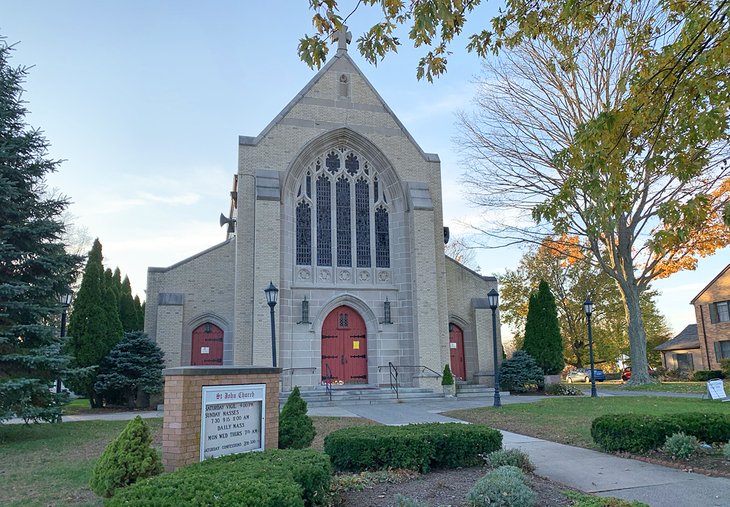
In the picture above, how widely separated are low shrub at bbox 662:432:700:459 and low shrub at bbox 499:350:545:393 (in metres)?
16.7

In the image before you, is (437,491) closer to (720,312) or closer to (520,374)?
(520,374)

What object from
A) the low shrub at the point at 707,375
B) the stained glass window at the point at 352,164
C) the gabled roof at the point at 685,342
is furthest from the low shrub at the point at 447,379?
the gabled roof at the point at 685,342

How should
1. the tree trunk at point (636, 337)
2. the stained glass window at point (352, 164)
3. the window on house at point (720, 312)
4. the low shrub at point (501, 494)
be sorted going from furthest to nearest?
the window on house at point (720, 312)
the tree trunk at point (636, 337)
the stained glass window at point (352, 164)
the low shrub at point (501, 494)

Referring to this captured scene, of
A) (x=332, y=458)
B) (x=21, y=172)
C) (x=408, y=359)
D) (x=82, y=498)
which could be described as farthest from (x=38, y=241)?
(x=408, y=359)

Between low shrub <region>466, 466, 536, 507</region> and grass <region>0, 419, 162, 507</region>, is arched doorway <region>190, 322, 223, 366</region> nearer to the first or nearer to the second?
grass <region>0, 419, 162, 507</region>

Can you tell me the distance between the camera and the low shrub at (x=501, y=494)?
215 inches

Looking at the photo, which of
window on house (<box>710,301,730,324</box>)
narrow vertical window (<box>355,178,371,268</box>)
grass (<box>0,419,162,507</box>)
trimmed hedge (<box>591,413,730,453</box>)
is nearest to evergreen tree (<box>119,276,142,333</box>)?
narrow vertical window (<box>355,178,371,268</box>)

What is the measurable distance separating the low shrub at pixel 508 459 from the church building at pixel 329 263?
1389 centimetres

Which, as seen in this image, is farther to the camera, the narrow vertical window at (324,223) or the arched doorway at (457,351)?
the arched doorway at (457,351)

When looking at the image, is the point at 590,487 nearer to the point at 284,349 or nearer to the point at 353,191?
the point at 284,349

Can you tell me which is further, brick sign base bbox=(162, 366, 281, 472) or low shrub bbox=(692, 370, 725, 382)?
low shrub bbox=(692, 370, 725, 382)

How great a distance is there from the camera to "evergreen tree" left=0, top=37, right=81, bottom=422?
11742 mm

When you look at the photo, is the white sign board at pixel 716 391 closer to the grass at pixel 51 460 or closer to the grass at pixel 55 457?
the grass at pixel 55 457

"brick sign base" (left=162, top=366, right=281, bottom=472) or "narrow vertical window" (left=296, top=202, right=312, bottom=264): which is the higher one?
"narrow vertical window" (left=296, top=202, right=312, bottom=264)
